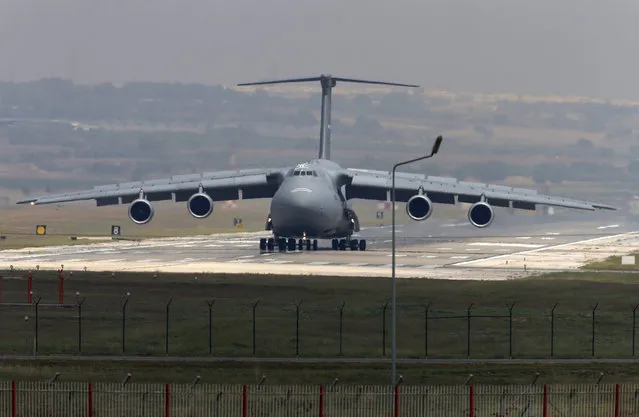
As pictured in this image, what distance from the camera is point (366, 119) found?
100m

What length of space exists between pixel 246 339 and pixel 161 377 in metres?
7.17

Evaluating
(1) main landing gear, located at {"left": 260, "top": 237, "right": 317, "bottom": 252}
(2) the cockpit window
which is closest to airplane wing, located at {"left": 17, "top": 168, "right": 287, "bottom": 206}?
(1) main landing gear, located at {"left": 260, "top": 237, "right": 317, "bottom": 252}

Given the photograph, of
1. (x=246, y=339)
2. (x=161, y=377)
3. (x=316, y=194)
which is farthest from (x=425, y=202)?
(x=161, y=377)

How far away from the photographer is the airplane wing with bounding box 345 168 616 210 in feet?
238

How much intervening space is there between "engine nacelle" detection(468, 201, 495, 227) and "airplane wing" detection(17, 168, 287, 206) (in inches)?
398

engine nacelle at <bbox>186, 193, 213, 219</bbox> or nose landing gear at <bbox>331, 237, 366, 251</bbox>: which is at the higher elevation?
engine nacelle at <bbox>186, 193, 213, 219</bbox>

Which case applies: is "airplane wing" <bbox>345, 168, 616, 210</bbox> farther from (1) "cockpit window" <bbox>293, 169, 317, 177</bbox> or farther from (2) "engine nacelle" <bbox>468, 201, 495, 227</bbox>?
(1) "cockpit window" <bbox>293, 169, 317, 177</bbox>

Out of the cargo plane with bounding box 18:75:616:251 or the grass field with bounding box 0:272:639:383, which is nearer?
the grass field with bounding box 0:272:639:383

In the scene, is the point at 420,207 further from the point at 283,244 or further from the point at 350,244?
the point at 283,244

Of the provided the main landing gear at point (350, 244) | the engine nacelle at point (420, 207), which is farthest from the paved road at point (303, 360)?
the main landing gear at point (350, 244)

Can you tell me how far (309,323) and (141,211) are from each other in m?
31.5

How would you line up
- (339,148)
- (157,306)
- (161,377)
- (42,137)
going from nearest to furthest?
(161,377) < (157,306) < (339,148) < (42,137)

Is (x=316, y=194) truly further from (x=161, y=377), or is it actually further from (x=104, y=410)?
(x=104, y=410)

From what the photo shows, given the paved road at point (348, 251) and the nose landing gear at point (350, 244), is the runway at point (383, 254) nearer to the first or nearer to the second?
the paved road at point (348, 251)
